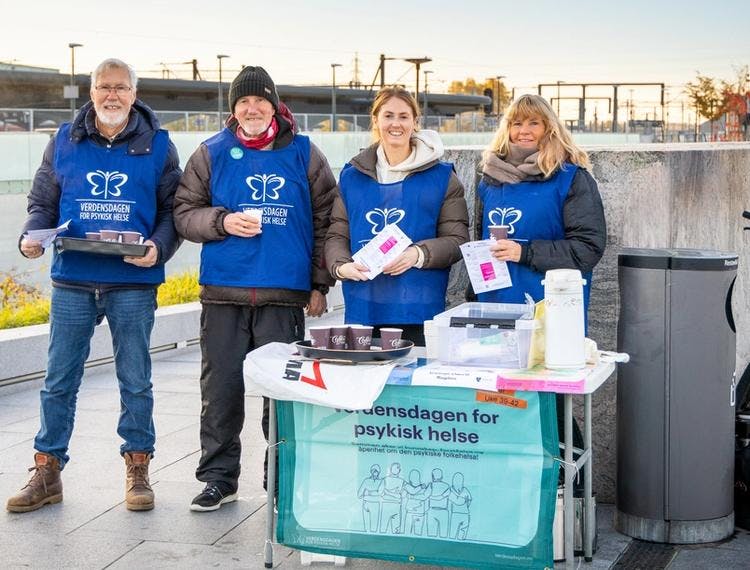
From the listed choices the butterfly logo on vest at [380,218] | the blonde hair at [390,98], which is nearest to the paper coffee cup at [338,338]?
the butterfly logo on vest at [380,218]

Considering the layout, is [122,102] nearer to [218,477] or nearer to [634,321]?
[218,477]

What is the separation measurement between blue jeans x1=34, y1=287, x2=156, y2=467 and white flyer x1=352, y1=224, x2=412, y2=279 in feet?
4.02

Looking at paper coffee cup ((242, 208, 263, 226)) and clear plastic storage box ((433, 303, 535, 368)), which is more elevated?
paper coffee cup ((242, 208, 263, 226))

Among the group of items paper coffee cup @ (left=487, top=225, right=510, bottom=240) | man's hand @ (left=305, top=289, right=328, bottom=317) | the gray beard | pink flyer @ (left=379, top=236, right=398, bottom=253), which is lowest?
man's hand @ (left=305, top=289, right=328, bottom=317)

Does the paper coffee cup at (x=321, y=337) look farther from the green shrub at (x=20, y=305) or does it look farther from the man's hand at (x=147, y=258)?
the green shrub at (x=20, y=305)

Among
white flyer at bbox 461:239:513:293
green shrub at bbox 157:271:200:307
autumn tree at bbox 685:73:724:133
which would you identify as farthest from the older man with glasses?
autumn tree at bbox 685:73:724:133

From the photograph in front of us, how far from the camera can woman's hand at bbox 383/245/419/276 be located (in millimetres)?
4992

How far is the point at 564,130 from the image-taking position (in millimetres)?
5203

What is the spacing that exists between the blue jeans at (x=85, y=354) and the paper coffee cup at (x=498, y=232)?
1.73m

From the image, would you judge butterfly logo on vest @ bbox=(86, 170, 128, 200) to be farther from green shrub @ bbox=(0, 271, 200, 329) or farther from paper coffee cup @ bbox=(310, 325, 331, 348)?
green shrub @ bbox=(0, 271, 200, 329)

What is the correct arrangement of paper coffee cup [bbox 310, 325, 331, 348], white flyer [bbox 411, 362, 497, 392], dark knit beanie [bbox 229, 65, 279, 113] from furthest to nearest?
1. dark knit beanie [bbox 229, 65, 279, 113]
2. paper coffee cup [bbox 310, 325, 331, 348]
3. white flyer [bbox 411, 362, 497, 392]

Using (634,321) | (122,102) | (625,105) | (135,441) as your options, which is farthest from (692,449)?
(625,105)

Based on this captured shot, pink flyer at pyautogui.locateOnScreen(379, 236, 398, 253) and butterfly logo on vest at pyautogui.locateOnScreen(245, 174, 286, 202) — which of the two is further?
butterfly logo on vest at pyautogui.locateOnScreen(245, 174, 286, 202)

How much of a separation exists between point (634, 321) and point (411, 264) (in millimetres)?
1030
